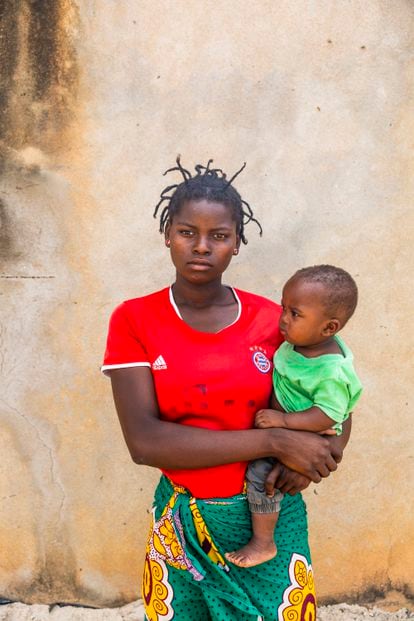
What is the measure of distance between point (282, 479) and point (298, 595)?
0.39 m

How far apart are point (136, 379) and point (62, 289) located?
1.27 metres

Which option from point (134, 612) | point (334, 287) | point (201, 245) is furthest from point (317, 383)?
point (134, 612)

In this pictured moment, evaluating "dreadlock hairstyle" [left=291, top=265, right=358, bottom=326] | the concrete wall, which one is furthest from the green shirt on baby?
the concrete wall

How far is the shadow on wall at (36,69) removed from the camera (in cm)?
299

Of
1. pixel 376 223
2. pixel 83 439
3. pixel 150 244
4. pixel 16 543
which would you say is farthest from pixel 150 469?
pixel 376 223

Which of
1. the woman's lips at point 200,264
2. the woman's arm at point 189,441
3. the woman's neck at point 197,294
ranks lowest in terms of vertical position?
the woman's arm at point 189,441

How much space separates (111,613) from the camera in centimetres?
346

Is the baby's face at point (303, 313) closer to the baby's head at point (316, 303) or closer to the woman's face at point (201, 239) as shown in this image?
the baby's head at point (316, 303)

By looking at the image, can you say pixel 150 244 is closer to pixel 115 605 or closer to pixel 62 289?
Result: pixel 62 289

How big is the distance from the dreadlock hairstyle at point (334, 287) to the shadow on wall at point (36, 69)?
1.50m

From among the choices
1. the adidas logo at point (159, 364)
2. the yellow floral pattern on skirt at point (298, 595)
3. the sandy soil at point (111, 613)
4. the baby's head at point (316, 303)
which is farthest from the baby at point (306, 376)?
the sandy soil at point (111, 613)

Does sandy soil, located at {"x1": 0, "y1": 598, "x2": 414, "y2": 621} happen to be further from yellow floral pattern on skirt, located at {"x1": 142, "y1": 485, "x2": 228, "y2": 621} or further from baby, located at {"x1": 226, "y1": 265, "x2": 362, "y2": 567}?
baby, located at {"x1": 226, "y1": 265, "x2": 362, "y2": 567}

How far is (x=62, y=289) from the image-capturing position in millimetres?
3176

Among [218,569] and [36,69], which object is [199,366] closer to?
[218,569]
